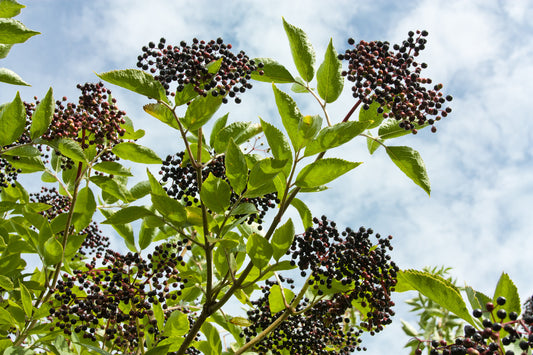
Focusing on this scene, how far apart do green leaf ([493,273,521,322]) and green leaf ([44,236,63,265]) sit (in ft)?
9.30

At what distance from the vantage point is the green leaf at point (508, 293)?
5.62 ft

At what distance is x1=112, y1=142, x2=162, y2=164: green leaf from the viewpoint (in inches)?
122

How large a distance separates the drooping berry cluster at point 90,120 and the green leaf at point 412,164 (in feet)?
7.35

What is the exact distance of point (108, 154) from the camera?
146 inches

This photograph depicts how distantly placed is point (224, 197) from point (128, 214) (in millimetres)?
558

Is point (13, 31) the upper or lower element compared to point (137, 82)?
upper

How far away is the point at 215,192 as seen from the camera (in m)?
2.39

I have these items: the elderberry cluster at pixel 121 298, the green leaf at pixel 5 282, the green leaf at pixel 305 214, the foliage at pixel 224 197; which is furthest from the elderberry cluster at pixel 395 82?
the green leaf at pixel 5 282

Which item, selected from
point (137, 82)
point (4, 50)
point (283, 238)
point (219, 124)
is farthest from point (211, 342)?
point (4, 50)

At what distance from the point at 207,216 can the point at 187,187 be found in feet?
2.81

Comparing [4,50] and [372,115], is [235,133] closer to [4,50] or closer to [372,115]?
[372,115]

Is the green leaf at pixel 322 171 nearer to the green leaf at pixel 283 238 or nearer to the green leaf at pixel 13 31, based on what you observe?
the green leaf at pixel 283 238

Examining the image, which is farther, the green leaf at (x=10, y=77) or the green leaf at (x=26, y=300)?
the green leaf at (x=10, y=77)

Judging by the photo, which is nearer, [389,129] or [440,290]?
[440,290]
